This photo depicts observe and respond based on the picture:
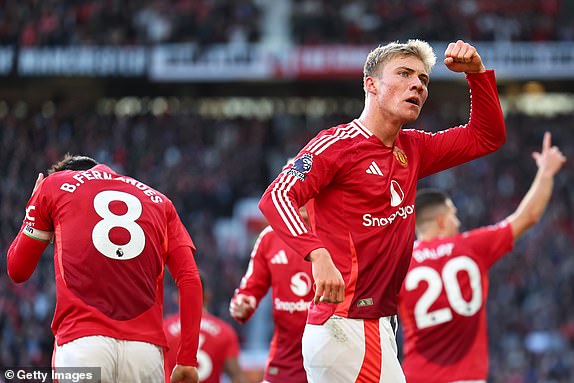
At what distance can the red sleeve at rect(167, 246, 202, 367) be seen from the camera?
199 inches

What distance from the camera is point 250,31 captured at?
2439 cm

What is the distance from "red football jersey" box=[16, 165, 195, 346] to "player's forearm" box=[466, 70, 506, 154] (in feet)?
5.67

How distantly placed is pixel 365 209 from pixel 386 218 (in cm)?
12

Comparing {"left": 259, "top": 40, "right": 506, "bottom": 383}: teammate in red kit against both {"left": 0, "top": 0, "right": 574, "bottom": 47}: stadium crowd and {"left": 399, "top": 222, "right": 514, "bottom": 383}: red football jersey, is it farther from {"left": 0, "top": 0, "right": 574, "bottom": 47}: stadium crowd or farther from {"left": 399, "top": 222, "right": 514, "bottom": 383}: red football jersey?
{"left": 0, "top": 0, "right": 574, "bottom": 47}: stadium crowd

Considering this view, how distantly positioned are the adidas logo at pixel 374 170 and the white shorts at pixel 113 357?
138 cm

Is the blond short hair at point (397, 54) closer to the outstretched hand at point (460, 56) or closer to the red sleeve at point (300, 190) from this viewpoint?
the outstretched hand at point (460, 56)

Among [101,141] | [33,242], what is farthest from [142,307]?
[101,141]

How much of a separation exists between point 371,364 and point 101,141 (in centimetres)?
2030

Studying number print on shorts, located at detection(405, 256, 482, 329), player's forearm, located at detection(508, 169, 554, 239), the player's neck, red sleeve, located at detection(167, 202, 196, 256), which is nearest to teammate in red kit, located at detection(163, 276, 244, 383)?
number print on shorts, located at detection(405, 256, 482, 329)

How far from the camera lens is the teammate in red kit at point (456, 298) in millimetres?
6844

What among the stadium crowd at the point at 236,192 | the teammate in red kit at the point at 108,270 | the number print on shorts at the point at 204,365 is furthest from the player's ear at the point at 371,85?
the stadium crowd at the point at 236,192

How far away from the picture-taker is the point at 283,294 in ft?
22.2

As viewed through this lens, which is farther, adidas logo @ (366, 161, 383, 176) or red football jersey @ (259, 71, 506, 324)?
adidas logo @ (366, 161, 383, 176)

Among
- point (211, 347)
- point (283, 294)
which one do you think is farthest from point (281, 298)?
point (211, 347)
